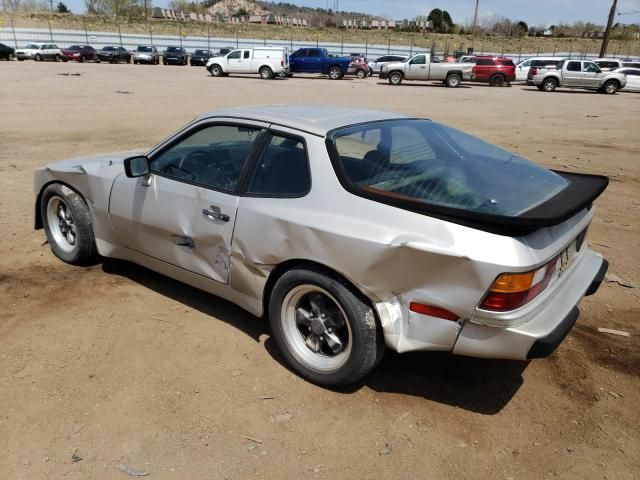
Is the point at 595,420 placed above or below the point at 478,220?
below

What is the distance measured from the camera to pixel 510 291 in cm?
228

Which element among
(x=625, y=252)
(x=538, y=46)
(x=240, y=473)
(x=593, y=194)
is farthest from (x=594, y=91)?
(x=538, y=46)

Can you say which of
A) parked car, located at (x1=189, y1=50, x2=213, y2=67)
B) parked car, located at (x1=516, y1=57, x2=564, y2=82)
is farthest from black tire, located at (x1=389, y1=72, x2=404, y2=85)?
parked car, located at (x1=189, y1=50, x2=213, y2=67)

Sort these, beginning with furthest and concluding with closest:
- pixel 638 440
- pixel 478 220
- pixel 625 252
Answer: pixel 625 252, pixel 638 440, pixel 478 220

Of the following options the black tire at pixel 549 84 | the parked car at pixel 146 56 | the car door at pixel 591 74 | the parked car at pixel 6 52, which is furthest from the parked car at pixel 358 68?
the parked car at pixel 6 52

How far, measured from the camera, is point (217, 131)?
3.47 meters

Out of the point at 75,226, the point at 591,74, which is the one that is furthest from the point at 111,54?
the point at 75,226

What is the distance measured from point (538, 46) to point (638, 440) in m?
78.3

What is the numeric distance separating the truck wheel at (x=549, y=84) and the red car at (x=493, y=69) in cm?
225

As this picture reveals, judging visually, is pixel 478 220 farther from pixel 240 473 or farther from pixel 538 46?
pixel 538 46

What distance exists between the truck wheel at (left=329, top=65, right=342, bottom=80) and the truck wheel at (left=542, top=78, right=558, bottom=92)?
12.5m

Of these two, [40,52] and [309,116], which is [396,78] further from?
[309,116]

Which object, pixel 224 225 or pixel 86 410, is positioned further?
pixel 224 225

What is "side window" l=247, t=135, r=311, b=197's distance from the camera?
288 centimetres
